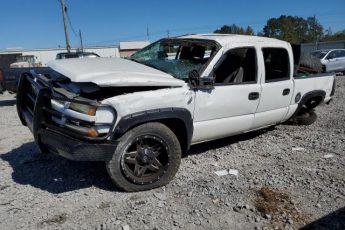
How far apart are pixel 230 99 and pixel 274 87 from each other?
1.03 meters

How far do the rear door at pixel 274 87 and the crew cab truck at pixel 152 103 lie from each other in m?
0.02

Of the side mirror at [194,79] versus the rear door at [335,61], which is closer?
the side mirror at [194,79]

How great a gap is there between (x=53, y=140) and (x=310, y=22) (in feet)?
291

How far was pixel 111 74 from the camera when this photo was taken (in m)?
3.73

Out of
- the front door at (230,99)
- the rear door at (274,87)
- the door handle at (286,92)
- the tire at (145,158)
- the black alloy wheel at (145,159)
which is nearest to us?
the tire at (145,158)

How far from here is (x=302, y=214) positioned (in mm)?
3488

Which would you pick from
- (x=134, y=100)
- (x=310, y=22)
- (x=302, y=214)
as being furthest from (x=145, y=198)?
(x=310, y=22)

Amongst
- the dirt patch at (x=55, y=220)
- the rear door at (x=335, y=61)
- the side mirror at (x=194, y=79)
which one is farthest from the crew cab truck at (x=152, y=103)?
the rear door at (x=335, y=61)

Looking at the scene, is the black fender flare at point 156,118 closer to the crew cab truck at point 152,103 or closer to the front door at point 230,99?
the crew cab truck at point 152,103

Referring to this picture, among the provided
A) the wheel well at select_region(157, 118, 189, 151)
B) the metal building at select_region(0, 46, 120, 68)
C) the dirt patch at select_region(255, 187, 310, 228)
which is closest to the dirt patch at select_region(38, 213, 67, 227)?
the wheel well at select_region(157, 118, 189, 151)

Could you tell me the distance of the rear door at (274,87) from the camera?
5.14 meters

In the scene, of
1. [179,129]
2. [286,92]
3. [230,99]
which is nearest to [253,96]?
[230,99]

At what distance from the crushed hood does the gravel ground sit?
1279 mm

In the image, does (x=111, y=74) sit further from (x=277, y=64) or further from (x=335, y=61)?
(x=335, y=61)
